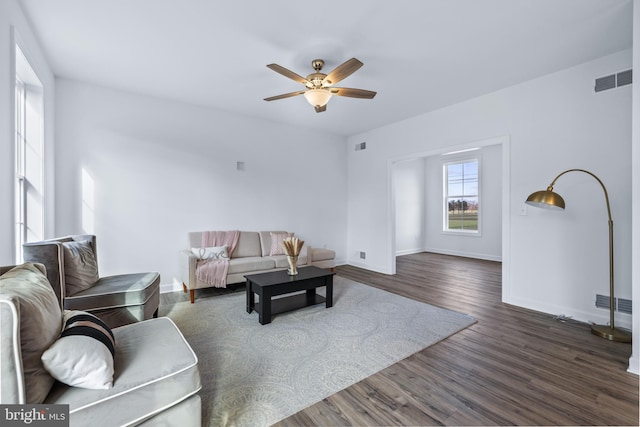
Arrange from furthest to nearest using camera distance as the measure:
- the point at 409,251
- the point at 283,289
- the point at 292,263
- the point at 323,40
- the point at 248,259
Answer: the point at 409,251, the point at 248,259, the point at 292,263, the point at 283,289, the point at 323,40

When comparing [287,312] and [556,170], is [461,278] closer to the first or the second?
[556,170]

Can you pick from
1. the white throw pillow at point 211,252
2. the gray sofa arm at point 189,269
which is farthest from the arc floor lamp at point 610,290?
the gray sofa arm at point 189,269

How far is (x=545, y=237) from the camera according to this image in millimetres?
3465

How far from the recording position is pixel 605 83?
3.03m

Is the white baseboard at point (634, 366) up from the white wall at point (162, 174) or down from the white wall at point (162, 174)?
down

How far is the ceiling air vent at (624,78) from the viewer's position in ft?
9.43

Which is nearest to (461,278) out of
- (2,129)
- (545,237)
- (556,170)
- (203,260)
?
(545,237)

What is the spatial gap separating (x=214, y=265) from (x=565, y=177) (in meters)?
4.67

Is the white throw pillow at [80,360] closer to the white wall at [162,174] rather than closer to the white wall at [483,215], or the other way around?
the white wall at [162,174]

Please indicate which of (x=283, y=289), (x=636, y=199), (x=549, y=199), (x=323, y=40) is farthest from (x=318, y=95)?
(x=636, y=199)

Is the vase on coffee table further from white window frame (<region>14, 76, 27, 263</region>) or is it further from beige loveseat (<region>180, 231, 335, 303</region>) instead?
white window frame (<region>14, 76, 27, 263</region>)

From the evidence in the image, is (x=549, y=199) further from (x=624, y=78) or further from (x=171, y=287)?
(x=171, y=287)

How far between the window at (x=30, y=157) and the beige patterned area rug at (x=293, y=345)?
173cm

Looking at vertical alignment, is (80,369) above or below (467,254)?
above
